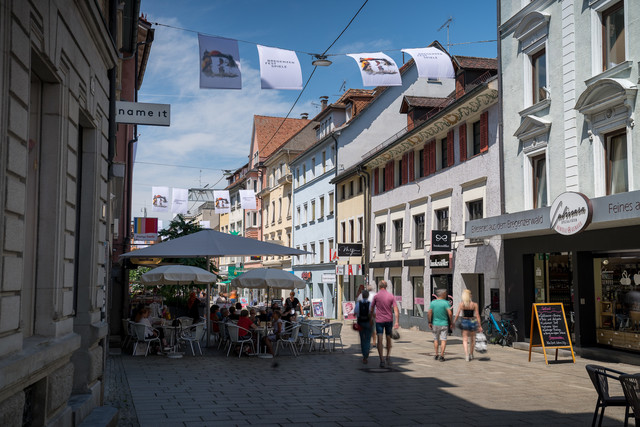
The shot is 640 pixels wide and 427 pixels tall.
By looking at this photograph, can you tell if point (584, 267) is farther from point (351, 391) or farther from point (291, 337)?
point (351, 391)

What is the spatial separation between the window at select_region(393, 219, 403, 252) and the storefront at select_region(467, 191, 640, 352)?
10.6 m

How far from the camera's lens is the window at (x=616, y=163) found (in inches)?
611

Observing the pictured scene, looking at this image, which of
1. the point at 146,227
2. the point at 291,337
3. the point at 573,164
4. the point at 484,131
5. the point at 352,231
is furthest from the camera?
the point at 352,231

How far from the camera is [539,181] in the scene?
63.4 feet

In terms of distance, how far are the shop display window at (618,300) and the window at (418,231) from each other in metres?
11.9

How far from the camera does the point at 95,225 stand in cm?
888

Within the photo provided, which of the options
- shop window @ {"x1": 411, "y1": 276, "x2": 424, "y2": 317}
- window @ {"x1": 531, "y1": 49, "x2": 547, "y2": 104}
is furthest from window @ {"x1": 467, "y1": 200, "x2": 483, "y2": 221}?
window @ {"x1": 531, "y1": 49, "x2": 547, "y2": 104}

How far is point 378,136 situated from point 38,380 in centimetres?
3538

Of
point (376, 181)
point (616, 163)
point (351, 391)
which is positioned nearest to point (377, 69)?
point (616, 163)

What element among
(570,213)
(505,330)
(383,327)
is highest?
(570,213)

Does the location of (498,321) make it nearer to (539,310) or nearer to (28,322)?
(539,310)

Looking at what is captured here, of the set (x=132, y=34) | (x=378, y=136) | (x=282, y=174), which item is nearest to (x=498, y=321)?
(x=132, y=34)

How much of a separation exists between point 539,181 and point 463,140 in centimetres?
576

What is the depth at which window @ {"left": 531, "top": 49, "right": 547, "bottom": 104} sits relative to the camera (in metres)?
19.0
